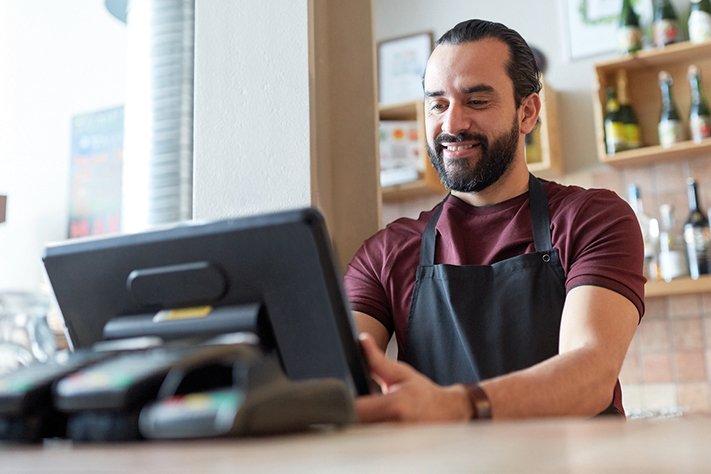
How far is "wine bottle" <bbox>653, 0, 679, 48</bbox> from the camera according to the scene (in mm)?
Answer: 2721

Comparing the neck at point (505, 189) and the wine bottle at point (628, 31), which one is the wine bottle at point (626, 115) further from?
the neck at point (505, 189)

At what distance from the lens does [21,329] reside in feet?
4.30

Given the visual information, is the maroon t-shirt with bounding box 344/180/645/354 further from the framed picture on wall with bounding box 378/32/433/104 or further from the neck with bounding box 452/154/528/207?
the framed picture on wall with bounding box 378/32/433/104

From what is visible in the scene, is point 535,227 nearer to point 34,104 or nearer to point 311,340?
Answer: point 311,340

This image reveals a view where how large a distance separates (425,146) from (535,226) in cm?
145

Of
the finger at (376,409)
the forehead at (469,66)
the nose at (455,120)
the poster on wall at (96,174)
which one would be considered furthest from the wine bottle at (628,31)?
the finger at (376,409)

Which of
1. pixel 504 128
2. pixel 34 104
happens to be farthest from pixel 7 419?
pixel 34 104

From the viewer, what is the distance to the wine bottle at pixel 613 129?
2716 mm

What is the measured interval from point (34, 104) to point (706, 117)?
2964 mm

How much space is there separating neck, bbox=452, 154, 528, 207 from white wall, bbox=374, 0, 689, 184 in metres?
1.38

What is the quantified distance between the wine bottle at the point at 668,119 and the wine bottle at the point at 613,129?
14cm

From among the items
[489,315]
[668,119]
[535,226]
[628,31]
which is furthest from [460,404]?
[628,31]

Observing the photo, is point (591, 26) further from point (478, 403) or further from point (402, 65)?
point (478, 403)

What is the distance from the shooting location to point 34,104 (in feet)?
11.6
